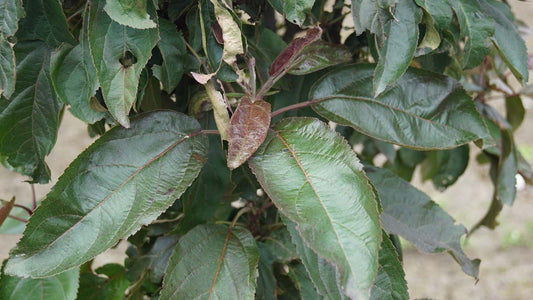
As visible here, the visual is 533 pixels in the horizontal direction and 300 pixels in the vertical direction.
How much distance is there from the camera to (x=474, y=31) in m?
0.76

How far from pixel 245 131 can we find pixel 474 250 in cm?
278

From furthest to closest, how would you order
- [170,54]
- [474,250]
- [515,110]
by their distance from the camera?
[474,250] < [515,110] < [170,54]

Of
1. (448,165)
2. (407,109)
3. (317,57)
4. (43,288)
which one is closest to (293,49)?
(317,57)

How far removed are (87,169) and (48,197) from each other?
6cm

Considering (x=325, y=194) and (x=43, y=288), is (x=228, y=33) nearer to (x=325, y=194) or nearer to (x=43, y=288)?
(x=325, y=194)

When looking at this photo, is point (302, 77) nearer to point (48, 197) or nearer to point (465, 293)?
point (48, 197)

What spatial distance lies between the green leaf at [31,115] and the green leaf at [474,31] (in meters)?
0.54

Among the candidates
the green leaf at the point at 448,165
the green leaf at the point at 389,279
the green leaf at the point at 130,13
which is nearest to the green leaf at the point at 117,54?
the green leaf at the point at 130,13

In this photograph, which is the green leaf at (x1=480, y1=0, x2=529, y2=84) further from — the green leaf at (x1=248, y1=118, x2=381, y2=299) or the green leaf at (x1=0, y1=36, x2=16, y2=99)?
the green leaf at (x1=0, y1=36, x2=16, y2=99)

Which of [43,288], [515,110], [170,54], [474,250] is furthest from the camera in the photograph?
[474,250]

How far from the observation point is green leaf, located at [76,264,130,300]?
1003 mm

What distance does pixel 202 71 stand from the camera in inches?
30.0

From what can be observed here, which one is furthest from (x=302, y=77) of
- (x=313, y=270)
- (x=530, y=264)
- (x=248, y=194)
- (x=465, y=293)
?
(x=530, y=264)

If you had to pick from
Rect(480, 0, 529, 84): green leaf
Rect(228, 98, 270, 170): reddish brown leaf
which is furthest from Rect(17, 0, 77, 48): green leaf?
Rect(480, 0, 529, 84): green leaf
